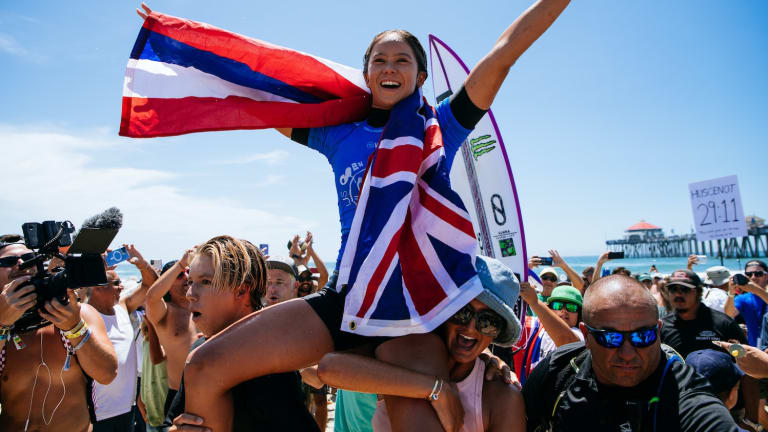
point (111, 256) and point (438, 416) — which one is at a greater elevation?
point (111, 256)

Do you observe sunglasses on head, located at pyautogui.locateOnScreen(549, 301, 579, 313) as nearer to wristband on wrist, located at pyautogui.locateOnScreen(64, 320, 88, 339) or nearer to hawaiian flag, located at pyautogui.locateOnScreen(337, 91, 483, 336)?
hawaiian flag, located at pyautogui.locateOnScreen(337, 91, 483, 336)

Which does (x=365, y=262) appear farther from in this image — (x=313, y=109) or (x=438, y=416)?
(x=313, y=109)

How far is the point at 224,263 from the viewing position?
7.93ft

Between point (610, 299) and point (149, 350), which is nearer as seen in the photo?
point (610, 299)

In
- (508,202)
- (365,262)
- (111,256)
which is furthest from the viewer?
(508,202)

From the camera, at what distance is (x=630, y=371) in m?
2.14

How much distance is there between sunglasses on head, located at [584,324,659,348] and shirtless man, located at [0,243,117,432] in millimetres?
2986

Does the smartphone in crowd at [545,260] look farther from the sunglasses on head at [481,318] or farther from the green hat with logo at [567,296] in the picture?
the sunglasses on head at [481,318]

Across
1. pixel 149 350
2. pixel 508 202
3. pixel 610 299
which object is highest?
pixel 508 202

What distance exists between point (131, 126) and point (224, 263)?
3.04ft

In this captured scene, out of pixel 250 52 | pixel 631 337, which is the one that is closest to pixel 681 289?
pixel 631 337

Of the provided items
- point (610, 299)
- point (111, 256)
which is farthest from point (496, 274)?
point (111, 256)

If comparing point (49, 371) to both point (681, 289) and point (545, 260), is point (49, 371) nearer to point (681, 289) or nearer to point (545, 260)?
point (681, 289)

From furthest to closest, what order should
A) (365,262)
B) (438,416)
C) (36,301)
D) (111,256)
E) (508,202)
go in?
(508,202) → (111,256) → (36,301) → (365,262) → (438,416)
